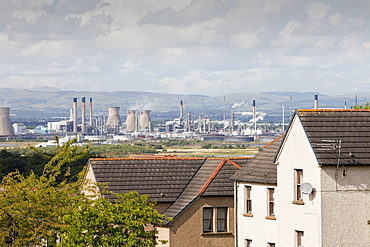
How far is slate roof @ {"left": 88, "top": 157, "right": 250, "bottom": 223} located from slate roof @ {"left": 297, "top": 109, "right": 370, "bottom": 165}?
733 centimetres

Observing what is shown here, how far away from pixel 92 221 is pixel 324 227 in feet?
24.1

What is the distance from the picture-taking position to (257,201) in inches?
1185

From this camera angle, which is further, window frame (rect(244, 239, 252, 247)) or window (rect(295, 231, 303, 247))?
window frame (rect(244, 239, 252, 247))

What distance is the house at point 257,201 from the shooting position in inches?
1150

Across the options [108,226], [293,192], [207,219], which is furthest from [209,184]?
[108,226]

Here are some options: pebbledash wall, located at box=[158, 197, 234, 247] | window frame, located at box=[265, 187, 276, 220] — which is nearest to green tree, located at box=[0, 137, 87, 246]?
pebbledash wall, located at box=[158, 197, 234, 247]

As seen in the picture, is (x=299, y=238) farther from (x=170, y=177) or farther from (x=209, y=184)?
(x=170, y=177)

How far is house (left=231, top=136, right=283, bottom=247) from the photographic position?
1150 inches

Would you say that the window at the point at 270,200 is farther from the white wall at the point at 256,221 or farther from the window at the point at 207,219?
the window at the point at 207,219

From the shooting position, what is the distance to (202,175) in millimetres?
34625

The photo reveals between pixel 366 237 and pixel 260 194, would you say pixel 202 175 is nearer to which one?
pixel 260 194

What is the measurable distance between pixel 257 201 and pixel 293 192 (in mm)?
3449

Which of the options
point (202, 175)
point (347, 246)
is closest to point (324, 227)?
point (347, 246)

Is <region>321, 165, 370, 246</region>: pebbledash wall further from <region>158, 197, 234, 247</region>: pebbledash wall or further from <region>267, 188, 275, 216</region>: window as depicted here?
<region>158, 197, 234, 247</region>: pebbledash wall
